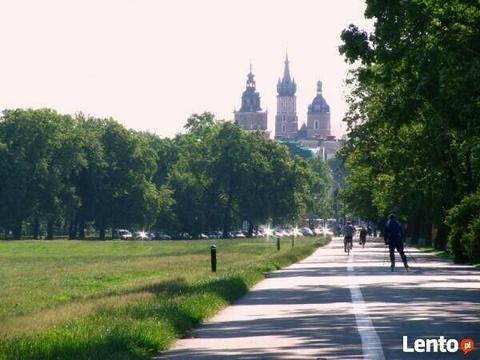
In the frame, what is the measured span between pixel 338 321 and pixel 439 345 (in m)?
4.29

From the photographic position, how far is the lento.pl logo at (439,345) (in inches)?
603

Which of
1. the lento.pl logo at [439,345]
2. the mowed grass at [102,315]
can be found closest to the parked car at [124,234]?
the mowed grass at [102,315]

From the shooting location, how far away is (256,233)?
195 meters

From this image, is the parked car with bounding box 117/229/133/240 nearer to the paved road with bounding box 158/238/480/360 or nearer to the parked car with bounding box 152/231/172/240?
the parked car with bounding box 152/231/172/240

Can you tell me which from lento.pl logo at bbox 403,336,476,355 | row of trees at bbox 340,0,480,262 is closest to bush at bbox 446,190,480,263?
row of trees at bbox 340,0,480,262

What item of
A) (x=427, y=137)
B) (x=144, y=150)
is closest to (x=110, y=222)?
(x=144, y=150)

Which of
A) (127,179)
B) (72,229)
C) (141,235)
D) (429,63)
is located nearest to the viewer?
(429,63)

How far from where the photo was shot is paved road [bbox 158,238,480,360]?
1563 cm

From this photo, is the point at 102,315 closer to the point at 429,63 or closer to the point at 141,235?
the point at 429,63

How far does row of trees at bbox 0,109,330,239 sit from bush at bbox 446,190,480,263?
252 ft

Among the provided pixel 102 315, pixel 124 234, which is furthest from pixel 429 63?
pixel 124 234

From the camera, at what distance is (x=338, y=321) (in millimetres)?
20078

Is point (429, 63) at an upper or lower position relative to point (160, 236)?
lower

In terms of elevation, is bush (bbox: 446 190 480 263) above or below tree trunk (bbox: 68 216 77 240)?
below
